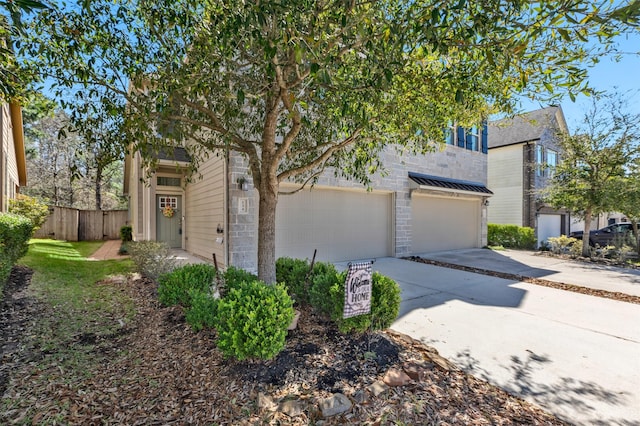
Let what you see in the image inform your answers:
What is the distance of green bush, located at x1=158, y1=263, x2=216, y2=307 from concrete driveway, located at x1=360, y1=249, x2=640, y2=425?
2595 mm

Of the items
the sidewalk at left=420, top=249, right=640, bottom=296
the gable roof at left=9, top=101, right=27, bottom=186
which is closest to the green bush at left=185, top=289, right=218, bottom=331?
the sidewalk at left=420, top=249, right=640, bottom=296

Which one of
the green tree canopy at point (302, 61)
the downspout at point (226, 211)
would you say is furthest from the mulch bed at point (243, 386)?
the downspout at point (226, 211)

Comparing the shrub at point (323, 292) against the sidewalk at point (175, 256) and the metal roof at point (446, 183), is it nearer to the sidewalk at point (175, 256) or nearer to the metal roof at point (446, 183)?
the sidewalk at point (175, 256)

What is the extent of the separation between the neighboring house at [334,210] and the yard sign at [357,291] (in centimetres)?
424

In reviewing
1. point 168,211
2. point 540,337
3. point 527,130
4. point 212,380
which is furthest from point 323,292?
point 527,130

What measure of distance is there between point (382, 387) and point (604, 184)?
12.0 metres

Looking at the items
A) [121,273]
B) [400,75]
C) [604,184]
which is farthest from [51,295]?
[604,184]

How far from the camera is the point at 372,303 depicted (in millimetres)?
3363

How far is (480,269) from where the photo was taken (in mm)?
8422

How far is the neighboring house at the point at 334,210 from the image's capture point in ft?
23.6

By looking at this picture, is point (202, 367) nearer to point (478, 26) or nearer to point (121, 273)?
point (478, 26)

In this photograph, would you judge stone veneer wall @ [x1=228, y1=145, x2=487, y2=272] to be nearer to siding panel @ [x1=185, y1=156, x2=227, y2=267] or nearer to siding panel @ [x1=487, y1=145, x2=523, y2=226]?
siding panel @ [x1=185, y1=156, x2=227, y2=267]

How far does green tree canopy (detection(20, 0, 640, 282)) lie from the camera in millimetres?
2783

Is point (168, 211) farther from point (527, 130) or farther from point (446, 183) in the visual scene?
point (527, 130)
